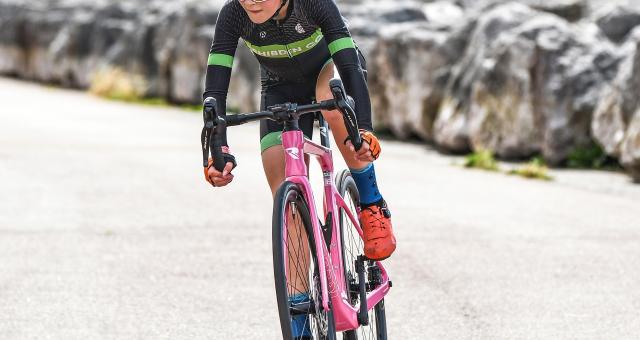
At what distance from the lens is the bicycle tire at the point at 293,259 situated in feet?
13.4

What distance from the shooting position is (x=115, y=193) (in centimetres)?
1176

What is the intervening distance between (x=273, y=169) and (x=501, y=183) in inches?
325

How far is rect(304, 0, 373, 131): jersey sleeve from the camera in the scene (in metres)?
4.66

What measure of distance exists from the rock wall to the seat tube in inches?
330

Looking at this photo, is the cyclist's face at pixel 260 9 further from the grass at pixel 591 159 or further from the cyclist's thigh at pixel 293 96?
the grass at pixel 591 159

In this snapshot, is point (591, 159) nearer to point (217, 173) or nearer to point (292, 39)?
point (292, 39)

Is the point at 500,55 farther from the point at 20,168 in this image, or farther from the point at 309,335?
the point at 309,335

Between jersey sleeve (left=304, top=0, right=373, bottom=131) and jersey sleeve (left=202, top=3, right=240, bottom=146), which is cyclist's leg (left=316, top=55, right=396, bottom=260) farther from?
jersey sleeve (left=202, top=3, right=240, bottom=146)

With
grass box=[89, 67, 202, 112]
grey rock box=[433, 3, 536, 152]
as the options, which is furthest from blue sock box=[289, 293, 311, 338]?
grass box=[89, 67, 202, 112]

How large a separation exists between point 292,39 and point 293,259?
39.6 inches

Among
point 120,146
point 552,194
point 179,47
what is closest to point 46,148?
point 120,146

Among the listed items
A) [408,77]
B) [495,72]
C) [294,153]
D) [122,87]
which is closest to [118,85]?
[122,87]

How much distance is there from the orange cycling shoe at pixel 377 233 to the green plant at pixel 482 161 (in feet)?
29.7

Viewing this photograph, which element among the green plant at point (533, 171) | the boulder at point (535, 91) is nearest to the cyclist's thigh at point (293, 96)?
the green plant at point (533, 171)
